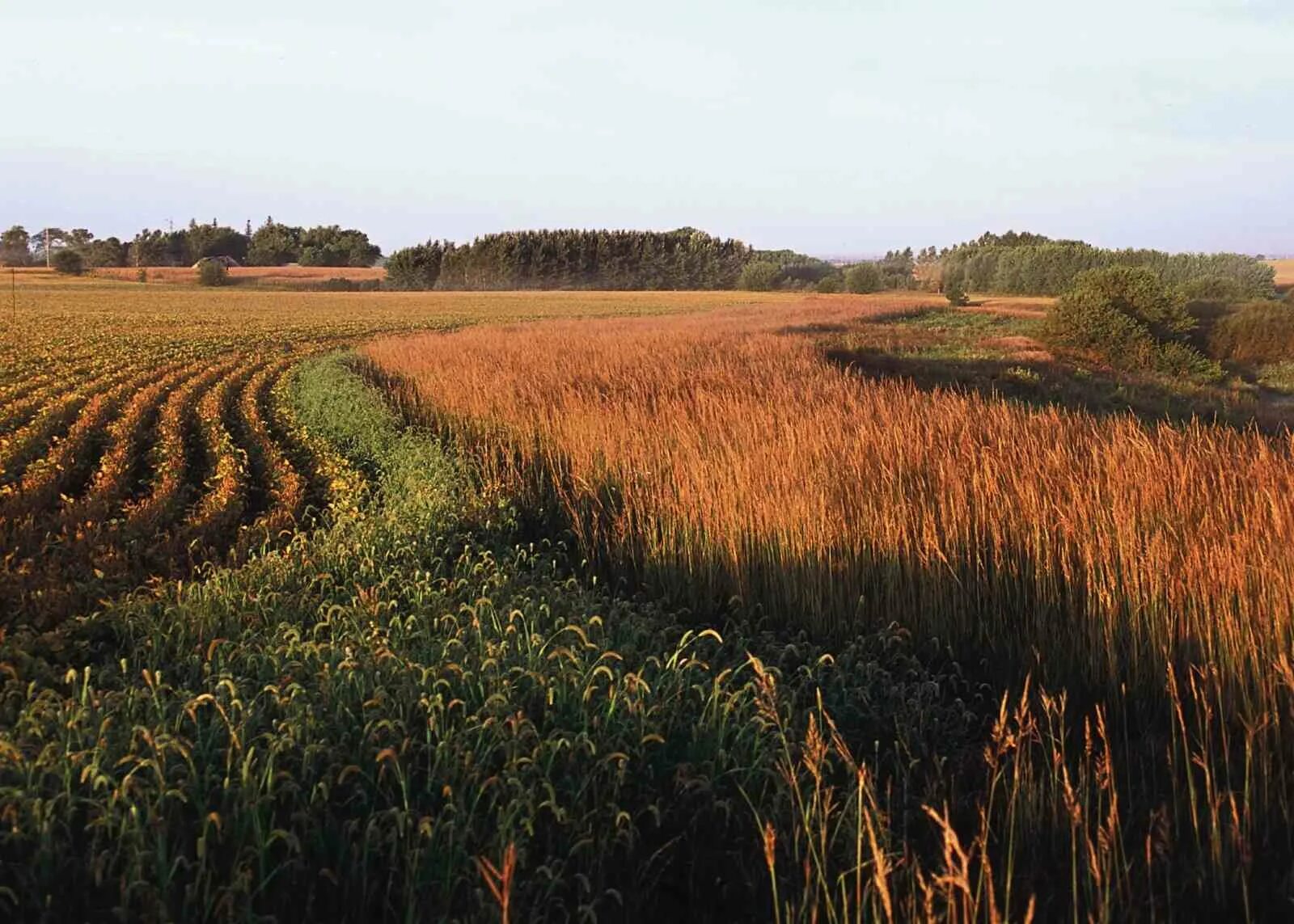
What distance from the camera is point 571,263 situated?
89.8 meters

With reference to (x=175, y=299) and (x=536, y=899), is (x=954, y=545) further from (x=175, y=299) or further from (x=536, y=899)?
(x=175, y=299)

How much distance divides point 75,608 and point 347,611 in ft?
6.54

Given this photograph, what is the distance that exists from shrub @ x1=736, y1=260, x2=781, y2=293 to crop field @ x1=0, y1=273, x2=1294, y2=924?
78.8 metres

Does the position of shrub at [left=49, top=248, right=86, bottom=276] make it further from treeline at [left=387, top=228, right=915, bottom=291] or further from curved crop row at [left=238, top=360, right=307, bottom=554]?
curved crop row at [left=238, top=360, right=307, bottom=554]

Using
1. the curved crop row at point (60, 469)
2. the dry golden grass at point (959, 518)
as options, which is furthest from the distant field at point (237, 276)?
the dry golden grass at point (959, 518)

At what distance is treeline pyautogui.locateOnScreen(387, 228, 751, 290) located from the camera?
86500 mm

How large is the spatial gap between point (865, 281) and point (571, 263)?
2987 centimetres

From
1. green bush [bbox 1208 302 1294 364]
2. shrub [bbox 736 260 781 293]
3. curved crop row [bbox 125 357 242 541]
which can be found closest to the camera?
curved crop row [bbox 125 357 242 541]

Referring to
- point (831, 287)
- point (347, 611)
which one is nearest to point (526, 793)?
point (347, 611)

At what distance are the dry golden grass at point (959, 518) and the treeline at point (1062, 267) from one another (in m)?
55.9

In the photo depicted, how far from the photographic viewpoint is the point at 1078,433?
5812 millimetres

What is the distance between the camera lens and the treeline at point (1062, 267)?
59.0m

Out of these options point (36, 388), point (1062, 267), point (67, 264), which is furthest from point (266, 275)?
Answer: point (36, 388)

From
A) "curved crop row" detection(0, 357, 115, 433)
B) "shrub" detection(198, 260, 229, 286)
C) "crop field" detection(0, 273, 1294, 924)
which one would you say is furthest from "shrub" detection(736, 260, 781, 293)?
"crop field" detection(0, 273, 1294, 924)
